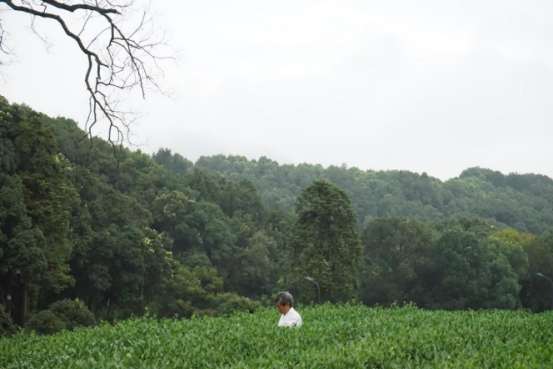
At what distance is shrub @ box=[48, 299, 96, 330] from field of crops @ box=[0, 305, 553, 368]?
25.7 metres

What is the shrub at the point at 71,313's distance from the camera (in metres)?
37.3

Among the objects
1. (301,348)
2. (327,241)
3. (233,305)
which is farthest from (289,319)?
(233,305)

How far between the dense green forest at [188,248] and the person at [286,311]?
20.4 metres

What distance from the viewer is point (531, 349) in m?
8.88

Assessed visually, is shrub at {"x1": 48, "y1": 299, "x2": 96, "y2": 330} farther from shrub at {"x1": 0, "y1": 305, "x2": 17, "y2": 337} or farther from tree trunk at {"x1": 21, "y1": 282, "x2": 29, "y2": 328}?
shrub at {"x1": 0, "y1": 305, "x2": 17, "y2": 337}

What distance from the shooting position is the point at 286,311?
10836mm

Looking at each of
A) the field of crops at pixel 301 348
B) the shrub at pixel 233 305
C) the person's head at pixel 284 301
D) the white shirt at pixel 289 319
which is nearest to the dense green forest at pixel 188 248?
the shrub at pixel 233 305

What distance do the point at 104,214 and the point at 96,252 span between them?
11.2 feet

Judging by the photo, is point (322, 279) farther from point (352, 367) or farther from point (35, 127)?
point (352, 367)

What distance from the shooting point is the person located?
10633 mm

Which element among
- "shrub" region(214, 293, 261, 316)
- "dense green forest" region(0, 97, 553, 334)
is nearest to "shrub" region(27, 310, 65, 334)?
"dense green forest" region(0, 97, 553, 334)

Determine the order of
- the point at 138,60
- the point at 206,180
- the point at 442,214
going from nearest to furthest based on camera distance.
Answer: the point at 138,60 < the point at 206,180 < the point at 442,214

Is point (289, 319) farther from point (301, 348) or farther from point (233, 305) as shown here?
point (233, 305)

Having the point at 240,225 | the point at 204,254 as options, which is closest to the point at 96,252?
the point at 204,254
